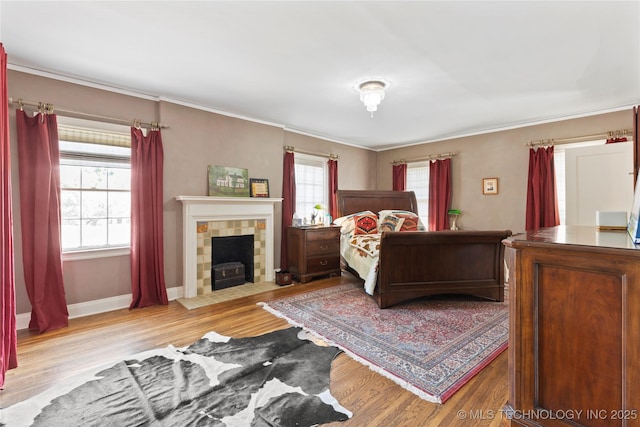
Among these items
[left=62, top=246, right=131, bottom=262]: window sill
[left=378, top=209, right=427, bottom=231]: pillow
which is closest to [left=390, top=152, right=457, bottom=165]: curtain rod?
[left=378, top=209, right=427, bottom=231]: pillow

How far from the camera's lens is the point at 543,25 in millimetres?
2062

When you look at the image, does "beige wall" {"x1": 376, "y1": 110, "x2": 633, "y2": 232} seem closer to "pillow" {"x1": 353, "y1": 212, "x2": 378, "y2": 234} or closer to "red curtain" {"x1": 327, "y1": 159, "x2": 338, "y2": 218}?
"pillow" {"x1": 353, "y1": 212, "x2": 378, "y2": 234}

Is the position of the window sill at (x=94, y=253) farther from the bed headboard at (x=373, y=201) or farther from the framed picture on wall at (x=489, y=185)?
the framed picture on wall at (x=489, y=185)

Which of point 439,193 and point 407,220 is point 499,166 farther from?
point 407,220

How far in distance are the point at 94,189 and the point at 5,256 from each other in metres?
1.39

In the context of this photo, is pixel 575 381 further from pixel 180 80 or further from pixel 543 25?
pixel 180 80

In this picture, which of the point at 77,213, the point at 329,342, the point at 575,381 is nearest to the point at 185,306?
the point at 77,213

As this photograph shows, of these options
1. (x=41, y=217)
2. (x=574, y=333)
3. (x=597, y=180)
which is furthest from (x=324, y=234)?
(x=597, y=180)

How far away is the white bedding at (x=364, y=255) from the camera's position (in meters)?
3.46

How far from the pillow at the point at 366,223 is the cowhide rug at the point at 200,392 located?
2.67 m

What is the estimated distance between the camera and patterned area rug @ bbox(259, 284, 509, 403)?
6.59ft

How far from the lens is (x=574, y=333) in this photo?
3.80ft

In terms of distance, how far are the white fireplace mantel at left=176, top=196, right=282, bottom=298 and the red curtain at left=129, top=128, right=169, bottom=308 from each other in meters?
0.27

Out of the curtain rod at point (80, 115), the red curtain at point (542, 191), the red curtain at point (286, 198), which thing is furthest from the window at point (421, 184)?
the curtain rod at point (80, 115)
